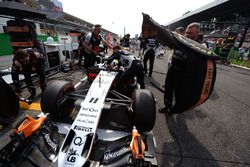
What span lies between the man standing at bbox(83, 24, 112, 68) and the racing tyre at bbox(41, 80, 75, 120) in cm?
281

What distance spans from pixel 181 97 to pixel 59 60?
5380mm

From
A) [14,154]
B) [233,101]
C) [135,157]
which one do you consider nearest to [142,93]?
[135,157]

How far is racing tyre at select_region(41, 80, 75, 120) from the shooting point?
6.13 feet

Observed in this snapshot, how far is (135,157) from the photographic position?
3.67ft

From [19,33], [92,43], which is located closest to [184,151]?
[92,43]

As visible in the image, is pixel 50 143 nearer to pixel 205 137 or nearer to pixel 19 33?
pixel 205 137

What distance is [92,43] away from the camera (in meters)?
4.70

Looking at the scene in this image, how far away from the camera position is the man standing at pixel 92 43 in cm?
459

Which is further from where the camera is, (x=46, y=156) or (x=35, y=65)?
(x=35, y=65)

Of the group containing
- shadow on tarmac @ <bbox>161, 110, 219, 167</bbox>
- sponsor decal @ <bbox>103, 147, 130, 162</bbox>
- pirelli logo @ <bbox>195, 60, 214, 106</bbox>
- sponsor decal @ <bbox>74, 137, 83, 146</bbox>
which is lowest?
shadow on tarmac @ <bbox>161, 110, 219, 167</bbox>

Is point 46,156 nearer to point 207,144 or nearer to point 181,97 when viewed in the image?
point 181,97

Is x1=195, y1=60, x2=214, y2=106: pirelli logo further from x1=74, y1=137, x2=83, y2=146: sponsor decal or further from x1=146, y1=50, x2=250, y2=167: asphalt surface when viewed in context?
x1=74, y1=137, x2=83, y2=146: sponsor decal

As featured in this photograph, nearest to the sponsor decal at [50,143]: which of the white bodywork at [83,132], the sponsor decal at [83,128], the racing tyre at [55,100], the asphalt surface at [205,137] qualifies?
the white bodywork at [83,132]

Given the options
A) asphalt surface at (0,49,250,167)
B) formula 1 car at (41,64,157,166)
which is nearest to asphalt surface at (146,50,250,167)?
asphalt surface at (0,49,250,167)
